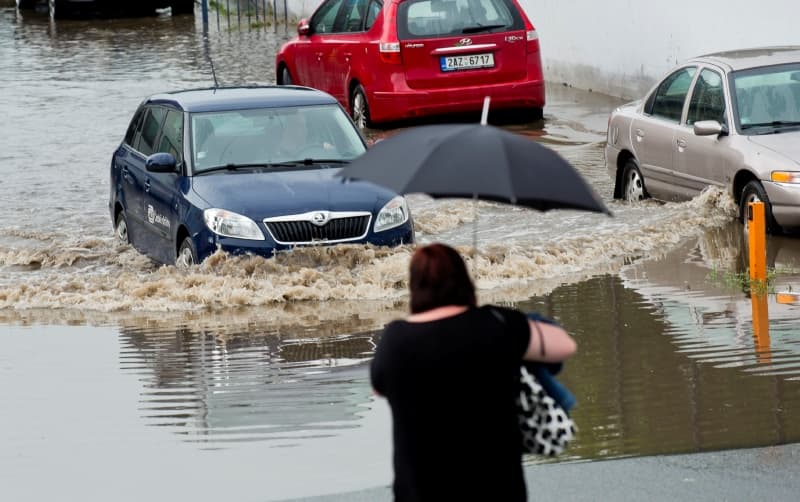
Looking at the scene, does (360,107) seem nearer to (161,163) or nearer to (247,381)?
(161,163)

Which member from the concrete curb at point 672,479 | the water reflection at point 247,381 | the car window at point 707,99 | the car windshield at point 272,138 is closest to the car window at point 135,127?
the car windshield at point 272,138

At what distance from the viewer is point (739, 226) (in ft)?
42.5

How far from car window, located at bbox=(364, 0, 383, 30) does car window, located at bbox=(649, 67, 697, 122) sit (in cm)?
542

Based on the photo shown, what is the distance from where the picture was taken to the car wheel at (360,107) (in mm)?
18984

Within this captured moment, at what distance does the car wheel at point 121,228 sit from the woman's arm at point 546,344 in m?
9.59

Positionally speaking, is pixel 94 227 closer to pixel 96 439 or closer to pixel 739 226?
pixel 739 226

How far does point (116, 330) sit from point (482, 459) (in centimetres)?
671

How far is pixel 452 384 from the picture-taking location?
427cm

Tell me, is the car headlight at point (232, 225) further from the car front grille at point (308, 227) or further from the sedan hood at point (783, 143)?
the sedan hood at point (783, 143)

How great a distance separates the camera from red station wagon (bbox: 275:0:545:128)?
1828 cm

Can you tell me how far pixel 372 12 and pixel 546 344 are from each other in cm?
1494

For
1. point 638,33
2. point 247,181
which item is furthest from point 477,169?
point 638,33

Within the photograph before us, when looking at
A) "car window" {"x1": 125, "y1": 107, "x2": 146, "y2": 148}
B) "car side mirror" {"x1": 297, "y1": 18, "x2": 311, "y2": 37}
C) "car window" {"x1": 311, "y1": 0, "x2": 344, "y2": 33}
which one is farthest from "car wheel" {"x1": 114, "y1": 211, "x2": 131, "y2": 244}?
"car side mirror" {"x1": 297, "y1": 18, "x2": 311, "y2": 37}

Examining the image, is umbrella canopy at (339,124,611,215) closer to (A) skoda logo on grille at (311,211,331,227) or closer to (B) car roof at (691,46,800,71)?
(A) skoda logo on grille at (311,211,331,227)
